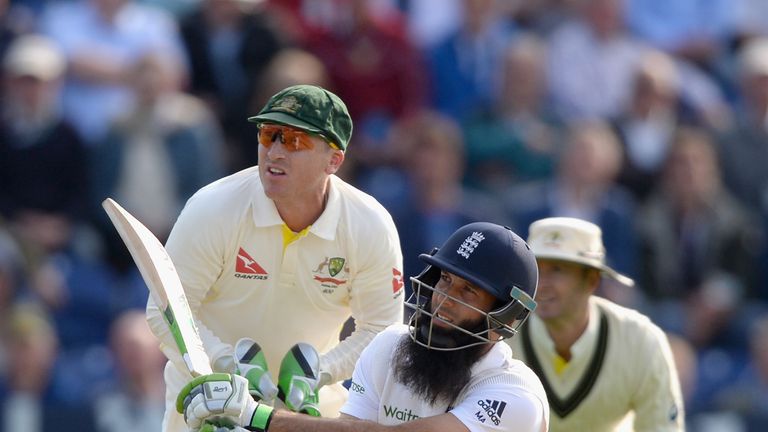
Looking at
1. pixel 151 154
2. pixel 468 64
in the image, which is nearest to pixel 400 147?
pixel 468 64

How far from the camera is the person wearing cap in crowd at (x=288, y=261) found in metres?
6.12

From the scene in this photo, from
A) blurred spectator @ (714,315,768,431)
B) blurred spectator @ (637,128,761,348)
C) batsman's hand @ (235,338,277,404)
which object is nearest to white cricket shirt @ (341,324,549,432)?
batsman's hand @ (235,338,277,404)

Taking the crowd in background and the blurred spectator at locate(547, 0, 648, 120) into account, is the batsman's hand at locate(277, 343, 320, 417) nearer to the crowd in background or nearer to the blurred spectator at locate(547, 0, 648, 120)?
the crowd in background

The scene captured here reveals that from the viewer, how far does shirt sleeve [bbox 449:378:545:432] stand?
211 inches

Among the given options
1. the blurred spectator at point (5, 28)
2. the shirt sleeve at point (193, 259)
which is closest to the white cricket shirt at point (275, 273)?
the shirt sleeve at point (193, 259)

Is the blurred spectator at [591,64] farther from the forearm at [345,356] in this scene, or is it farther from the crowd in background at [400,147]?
the forearm at [345,356]

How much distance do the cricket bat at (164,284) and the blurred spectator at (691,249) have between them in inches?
222

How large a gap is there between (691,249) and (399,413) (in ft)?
19.6

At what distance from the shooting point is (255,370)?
601cm

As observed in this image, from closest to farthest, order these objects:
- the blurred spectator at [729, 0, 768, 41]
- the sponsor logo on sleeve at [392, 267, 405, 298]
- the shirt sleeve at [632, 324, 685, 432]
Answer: the sponsor logo on sleeve at [392, 267, 405, 298] → the shirt sleeve at [632, 324, 685, 432] → the blurred spectator at [729, 0, 768, 41]

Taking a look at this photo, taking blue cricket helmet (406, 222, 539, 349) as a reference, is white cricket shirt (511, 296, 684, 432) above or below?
A: below

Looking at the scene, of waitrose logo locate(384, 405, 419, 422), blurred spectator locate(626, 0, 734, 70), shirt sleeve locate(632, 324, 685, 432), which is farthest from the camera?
blurred spectator locate(626, 0, 734, 70)

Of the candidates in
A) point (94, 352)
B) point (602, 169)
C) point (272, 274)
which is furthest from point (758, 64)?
point (272, 274)

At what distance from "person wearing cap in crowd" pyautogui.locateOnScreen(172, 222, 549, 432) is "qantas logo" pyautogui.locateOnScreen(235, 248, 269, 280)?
3.22 feet
